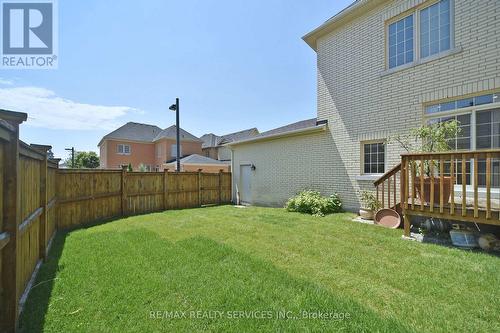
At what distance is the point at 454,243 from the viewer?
14.9ft

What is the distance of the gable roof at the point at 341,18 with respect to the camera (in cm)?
765

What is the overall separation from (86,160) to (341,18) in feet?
153

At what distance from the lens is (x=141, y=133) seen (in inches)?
1220

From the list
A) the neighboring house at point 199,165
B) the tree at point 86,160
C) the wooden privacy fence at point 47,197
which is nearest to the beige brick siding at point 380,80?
the wooden privacy fence at point 47,197

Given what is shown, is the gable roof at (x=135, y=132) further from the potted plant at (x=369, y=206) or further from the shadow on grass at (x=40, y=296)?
the potted plant at (x=369, y=206)

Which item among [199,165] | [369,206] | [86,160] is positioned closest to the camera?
[369,206]

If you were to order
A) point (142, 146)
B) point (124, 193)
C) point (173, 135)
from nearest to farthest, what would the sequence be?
point (124, 193) → point (173, 135) → point (142, 146)

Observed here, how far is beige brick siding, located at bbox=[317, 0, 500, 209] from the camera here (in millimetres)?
5519

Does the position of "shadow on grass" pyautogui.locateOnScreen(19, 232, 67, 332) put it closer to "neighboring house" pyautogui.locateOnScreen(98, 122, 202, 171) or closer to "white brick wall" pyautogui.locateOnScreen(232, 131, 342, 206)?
"white brick wall" pyautogui.locateOnScreen(232, 131, 342, 206)

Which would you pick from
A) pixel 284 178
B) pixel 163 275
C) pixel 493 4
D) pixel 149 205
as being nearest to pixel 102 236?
pixel 163 275

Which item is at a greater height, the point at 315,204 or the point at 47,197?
the point at 47,197

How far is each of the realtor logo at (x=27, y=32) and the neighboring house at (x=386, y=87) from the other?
839 centimetres

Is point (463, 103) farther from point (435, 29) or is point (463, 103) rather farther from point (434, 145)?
point (435, 29)

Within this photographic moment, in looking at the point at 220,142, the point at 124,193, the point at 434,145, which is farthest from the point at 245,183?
the point at 220,142
